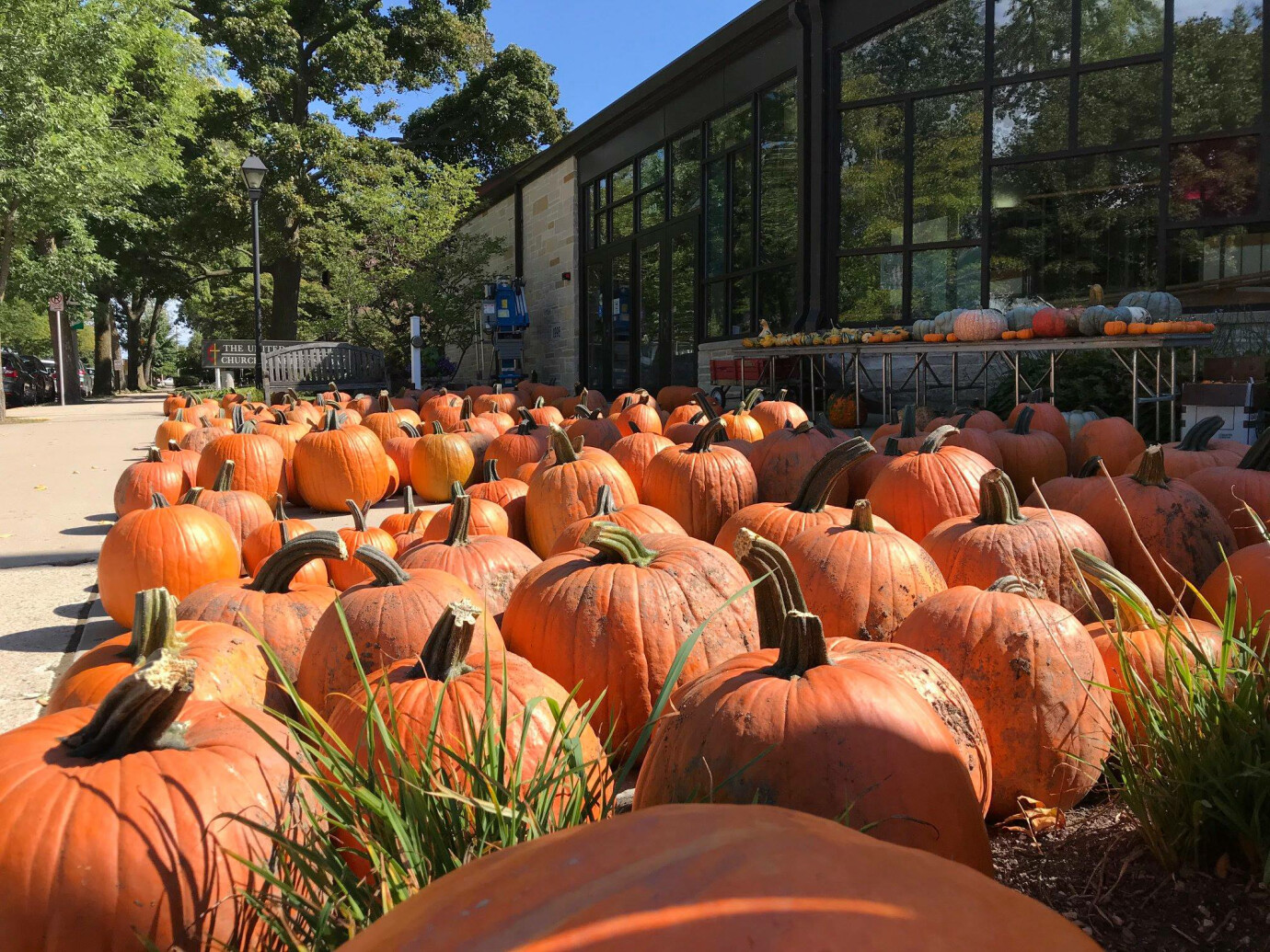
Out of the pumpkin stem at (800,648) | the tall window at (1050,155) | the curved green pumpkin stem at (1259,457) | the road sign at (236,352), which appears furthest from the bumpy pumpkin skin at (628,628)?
the road sign at (236,352)

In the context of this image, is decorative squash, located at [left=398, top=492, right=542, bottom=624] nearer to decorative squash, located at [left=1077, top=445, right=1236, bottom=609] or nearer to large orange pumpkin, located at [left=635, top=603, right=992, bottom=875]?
large orange pumpkin, located at [left=635, top=603, right=992, bottom=875]

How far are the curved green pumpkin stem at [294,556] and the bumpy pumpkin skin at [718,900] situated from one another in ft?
5.91

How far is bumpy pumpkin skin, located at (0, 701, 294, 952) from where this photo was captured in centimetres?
140

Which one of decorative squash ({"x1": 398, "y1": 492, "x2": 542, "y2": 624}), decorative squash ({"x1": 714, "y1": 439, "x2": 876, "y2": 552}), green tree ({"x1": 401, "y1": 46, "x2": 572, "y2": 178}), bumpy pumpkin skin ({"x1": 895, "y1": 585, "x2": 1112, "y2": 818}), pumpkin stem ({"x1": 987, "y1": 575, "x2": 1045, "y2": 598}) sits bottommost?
bumpy pumpkin skin ({"x1": 895, "y1": 585, "x2": 1112, "y2": 818})

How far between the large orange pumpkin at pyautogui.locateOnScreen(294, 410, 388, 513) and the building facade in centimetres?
688

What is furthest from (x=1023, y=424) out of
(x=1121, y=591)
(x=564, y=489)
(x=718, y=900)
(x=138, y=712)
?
(x=718, y=900)

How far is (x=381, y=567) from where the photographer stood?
2.63 meters

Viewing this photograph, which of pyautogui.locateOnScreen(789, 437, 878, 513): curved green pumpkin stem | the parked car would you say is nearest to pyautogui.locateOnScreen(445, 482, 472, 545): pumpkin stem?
pyautogui.locateOnScreen(789, 437, 878, 513): curved green pumpkin stem

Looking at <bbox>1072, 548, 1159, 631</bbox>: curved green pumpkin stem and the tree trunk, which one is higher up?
the tree trunk

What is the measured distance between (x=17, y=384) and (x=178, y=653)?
104 feet

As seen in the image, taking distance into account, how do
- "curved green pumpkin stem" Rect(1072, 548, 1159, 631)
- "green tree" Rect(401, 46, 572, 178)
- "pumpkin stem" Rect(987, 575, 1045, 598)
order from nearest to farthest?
"curved green pumpkin stem" Rect(1072, 548, 1159, 631)
"pumpkin stem" Rect(987, 575, 1045, 598)
"green tree" Rect(401, 46, 572, 178)

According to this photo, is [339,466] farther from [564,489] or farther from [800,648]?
[800,648]

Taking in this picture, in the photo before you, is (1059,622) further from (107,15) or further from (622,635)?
(107,15)

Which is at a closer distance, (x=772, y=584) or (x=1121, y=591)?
(x=772, y=584)
